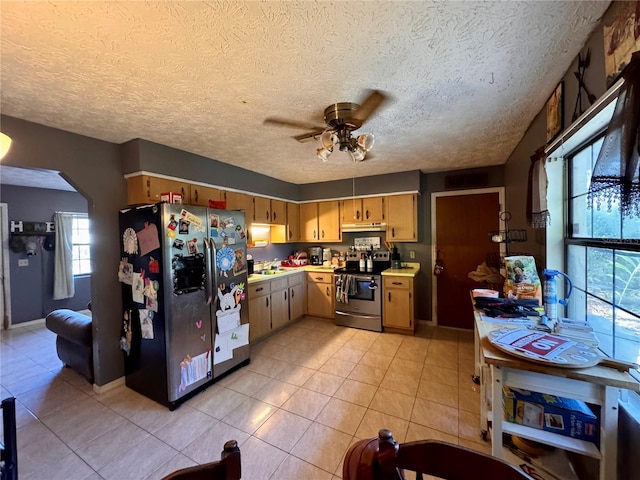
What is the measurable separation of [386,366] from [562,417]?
1.72 m

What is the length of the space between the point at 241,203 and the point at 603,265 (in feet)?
11.6

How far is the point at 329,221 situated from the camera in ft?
15.1

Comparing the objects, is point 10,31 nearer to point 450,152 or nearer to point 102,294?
point 102,294

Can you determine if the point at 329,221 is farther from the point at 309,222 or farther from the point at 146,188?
the point at 146,188

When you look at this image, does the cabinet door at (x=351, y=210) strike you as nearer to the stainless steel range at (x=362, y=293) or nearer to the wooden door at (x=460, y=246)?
the stainless steel range at (x=362, y=293)

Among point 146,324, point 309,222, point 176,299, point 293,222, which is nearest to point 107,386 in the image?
point 146,324

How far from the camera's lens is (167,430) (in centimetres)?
195

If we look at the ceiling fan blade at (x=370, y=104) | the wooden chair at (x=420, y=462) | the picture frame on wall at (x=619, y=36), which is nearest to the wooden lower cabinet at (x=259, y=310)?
the ceiling fan blade at (x=370, y=104)

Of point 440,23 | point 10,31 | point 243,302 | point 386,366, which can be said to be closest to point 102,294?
point 243,302

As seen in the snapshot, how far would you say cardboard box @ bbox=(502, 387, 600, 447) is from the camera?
1203 mm

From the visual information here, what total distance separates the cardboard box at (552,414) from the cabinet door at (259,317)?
2770 mm

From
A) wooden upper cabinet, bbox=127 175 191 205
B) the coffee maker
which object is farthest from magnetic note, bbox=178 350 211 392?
the coffee maker

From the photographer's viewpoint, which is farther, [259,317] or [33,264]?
[33,264]

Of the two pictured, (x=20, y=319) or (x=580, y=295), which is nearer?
(x=580, y=295)
